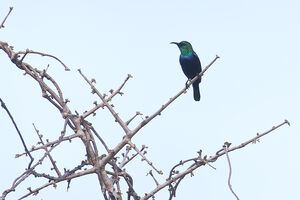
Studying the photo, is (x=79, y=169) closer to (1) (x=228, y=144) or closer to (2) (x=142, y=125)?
(2) (x=142, y=125)

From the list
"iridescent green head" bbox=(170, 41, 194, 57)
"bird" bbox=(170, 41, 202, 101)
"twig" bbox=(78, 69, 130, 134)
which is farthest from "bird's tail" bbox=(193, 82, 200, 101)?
"twig" bbox=(78, 69, 130, 134)

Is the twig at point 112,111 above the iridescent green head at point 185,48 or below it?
below

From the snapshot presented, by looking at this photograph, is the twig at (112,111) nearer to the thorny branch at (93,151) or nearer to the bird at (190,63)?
the thorny branch at (93,151)

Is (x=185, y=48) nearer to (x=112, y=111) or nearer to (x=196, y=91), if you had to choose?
(x=196, y=91)

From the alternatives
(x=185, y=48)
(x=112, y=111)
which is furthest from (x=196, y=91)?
(x=112, y=111)

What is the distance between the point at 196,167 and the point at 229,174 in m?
0.32

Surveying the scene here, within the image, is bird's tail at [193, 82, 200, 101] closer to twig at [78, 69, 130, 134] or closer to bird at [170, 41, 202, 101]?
bird at [170, 41, 202, 101]

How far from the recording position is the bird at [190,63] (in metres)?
11.1

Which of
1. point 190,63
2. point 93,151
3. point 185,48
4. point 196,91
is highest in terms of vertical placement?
point 185,48

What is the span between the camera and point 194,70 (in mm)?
11055

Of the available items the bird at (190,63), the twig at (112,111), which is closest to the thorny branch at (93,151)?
the twig at (112,111)

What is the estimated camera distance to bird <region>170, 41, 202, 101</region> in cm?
1111

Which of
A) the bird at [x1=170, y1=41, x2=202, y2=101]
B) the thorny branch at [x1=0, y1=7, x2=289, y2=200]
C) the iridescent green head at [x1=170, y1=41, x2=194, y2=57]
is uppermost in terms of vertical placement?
the iridescent green head at [x1=170, y1=41, x2=194, y2=57]

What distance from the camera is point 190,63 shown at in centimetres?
1123
